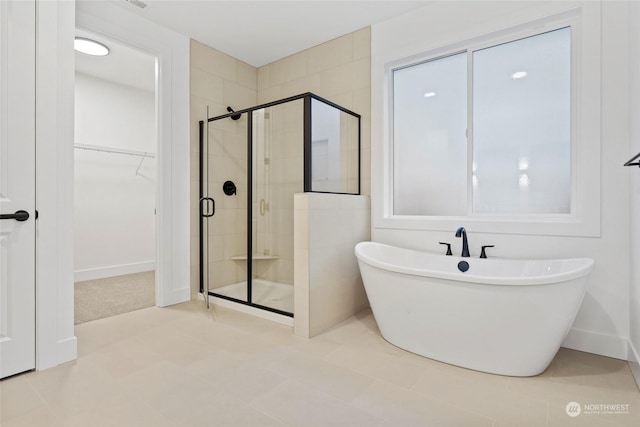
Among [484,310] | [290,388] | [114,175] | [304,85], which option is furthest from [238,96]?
[484,310]

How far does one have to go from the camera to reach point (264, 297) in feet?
9.27

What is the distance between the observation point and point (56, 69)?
74.5 inches

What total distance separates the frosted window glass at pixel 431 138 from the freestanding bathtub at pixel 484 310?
0.79m

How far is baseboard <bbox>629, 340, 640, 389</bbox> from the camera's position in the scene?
5.58 ft

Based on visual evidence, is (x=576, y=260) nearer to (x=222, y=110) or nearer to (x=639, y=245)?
(x=639, y=245)

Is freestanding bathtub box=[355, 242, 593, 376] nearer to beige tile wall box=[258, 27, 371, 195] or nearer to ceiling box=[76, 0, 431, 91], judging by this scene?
beige tile wall box=[258, 27, 371, 195]

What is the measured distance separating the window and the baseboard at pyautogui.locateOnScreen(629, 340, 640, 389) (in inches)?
33.9

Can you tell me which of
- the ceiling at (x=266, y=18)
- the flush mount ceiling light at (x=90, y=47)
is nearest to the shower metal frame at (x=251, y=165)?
the ceiling at (x=266, y=18)

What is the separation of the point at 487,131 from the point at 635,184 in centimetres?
98

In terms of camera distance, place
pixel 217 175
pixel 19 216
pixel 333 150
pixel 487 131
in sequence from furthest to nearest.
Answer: pixel 217 175, pixel 333 150, pixel 487 131, pixel 19 216

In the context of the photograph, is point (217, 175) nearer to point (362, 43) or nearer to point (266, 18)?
point (266, 18)

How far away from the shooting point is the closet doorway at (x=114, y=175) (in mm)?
3715

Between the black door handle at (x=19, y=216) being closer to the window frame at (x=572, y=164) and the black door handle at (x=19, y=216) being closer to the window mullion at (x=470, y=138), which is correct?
the window frame at (x=572, y=164)

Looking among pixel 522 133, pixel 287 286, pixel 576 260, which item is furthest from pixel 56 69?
pixel 576 260
